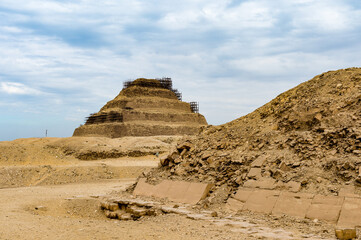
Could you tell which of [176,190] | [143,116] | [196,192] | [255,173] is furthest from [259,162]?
[143,116]

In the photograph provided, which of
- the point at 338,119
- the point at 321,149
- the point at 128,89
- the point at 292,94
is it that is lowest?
the point at 321,149

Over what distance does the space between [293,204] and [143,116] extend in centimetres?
4802

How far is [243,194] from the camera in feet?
29.2

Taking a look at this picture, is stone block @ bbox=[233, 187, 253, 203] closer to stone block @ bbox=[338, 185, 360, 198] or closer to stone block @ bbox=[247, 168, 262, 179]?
stone block @ bbox=[247, 168, 262, 179]

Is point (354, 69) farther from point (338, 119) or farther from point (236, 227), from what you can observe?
point (236, 227)

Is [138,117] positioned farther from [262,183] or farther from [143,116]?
[262,183]

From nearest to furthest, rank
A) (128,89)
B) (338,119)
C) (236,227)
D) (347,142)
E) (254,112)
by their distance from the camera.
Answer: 1. (236,227)
2. (347,142)
3. (338,119)
4. (254,112)
5. (128,89)

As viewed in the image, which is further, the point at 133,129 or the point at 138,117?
the point at 138,117

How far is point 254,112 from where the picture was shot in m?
13.0

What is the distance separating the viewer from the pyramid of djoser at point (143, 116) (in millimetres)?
52344

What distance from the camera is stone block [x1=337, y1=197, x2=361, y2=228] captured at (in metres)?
6.70

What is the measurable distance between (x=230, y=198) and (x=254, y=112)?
4.71 metres

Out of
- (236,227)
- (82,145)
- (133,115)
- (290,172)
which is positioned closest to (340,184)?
(290,172)

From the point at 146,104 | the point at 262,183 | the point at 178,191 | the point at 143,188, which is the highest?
the point at 146,104
